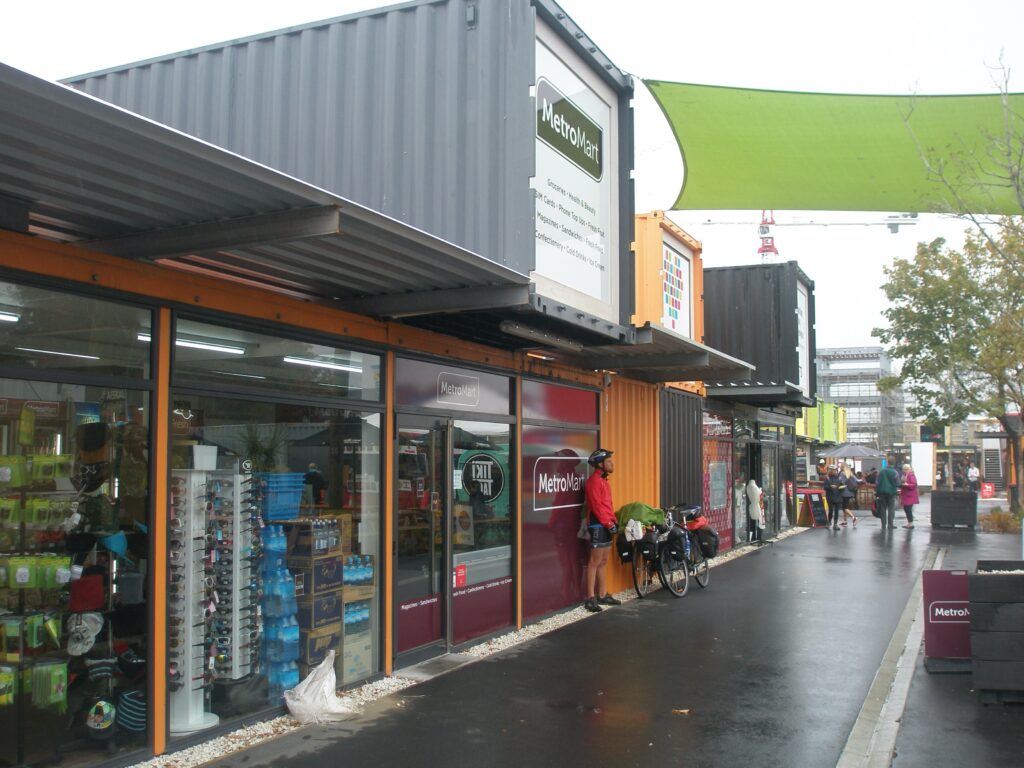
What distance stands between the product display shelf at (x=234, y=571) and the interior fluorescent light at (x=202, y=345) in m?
0.79

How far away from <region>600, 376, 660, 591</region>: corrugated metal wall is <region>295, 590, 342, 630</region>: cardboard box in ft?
17.1

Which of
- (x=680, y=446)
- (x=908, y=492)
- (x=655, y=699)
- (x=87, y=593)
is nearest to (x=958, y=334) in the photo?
(x=908, y=492)

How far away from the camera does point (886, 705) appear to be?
22.3 feet

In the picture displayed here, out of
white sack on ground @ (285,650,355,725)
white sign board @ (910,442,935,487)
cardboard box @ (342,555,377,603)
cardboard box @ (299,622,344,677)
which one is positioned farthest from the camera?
white sign board @ (910,442,935,487)

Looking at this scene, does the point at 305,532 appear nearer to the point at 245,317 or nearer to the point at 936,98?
the point at 245,317

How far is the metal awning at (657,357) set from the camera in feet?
31.0

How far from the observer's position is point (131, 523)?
5.32 m

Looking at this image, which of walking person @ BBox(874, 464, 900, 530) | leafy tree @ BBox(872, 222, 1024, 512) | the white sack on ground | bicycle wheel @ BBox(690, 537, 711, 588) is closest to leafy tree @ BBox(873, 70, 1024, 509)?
leafy tree @ BBox(872, 222, 1024, 512)

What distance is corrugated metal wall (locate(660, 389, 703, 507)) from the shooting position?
44.3ft

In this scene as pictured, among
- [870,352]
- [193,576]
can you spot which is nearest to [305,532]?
[193,576]

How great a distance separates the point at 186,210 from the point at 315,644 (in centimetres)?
328

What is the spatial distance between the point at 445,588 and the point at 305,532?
1.91 metres

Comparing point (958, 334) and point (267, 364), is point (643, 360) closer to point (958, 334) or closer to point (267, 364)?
point (267, 364)

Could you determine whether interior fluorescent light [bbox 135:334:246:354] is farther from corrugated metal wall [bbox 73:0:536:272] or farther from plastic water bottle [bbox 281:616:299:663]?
corrugated metal wall [bbox 73:0:536:272]
